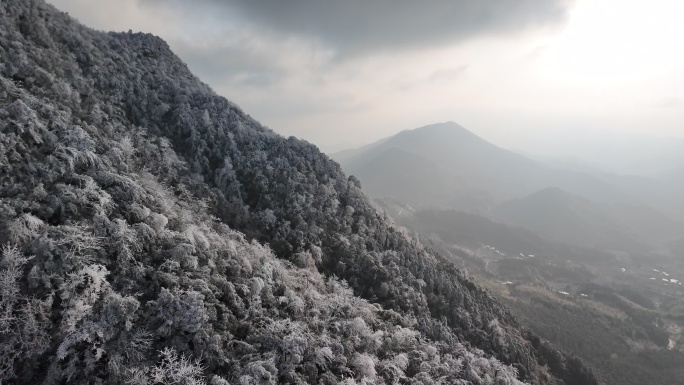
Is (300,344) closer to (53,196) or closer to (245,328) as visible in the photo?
(245,328)

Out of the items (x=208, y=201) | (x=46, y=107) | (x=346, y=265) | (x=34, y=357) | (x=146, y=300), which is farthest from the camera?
(x=346, y=265)

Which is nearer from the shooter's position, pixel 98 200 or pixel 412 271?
pixel 98 200

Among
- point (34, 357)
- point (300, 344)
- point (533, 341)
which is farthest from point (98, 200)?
point (533, 341)

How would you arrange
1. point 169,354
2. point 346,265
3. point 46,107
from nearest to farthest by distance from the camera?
point 169,354 → point 46,107 → point 346,265

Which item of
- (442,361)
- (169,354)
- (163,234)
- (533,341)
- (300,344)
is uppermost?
(163,234)

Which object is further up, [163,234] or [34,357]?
[163,234]

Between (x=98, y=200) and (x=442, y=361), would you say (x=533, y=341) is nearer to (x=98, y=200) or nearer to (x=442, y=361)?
(x=442, y=361)

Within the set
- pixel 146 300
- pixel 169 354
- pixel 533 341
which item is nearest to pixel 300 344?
pixel 169 354
